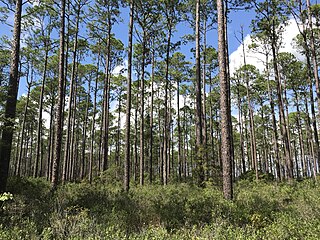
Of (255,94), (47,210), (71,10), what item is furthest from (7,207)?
(255,94)

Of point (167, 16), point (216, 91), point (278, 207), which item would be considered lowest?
point (278, 207)

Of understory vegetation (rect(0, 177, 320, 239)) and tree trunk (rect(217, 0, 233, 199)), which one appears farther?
tree trunk (rect(217, 0, 233, 199))

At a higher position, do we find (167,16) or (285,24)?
(167,16)

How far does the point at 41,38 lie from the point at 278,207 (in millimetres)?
21419

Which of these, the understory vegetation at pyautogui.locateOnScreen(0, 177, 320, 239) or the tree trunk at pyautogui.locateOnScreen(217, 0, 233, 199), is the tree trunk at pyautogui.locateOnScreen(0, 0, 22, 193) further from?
the tree trunk at pyautogui.locateOnScreen(217, 0, 233, 199)

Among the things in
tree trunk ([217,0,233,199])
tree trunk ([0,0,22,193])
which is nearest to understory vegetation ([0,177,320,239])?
tree trunk ([217,0,233,199])

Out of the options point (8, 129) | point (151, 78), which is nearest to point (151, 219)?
point (8, 129)

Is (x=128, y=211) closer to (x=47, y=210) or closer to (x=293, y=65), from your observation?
(x=47, y=210)

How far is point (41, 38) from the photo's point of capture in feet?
68.2

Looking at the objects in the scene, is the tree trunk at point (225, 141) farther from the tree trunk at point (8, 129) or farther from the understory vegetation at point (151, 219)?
the tree trunk at point (8, 129)

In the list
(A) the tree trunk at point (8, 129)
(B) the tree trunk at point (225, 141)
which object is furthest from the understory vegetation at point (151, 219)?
(A) the tree trunk at point (8, 129)

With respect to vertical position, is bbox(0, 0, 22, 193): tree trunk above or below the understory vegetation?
above

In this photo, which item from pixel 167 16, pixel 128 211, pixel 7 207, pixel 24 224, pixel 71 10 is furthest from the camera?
pixel 167 16

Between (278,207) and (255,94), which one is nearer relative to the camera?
(278,207)
